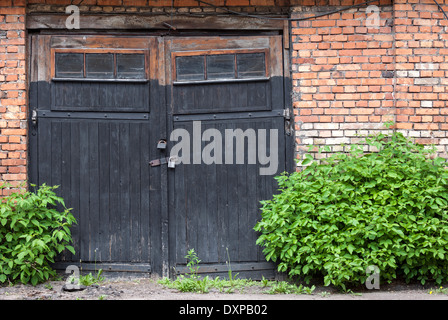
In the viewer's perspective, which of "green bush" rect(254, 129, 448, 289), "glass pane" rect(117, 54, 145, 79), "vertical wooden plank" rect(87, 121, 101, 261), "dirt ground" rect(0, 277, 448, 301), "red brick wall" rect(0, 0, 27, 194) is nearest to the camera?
"dirt ground" rect(0, 277, 448, 301)

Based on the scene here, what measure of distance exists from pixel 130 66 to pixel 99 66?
1.12ft

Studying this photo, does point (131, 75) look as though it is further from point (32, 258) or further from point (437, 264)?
point (437, 264)

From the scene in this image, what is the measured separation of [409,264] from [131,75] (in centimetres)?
355

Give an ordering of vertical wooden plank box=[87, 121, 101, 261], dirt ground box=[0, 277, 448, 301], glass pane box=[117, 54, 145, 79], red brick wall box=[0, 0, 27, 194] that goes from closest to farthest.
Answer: dirt ground box=[0, 277, 448, 301] → red brick wall box=[0, 0, 27, 194] → vertical wooden plank box=[87, 121, 101, 261] → glass pane box=[117, 54, 145, 79]

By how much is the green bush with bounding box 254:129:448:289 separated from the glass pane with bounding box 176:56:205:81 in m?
1.48

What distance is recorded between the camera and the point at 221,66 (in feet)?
18.5

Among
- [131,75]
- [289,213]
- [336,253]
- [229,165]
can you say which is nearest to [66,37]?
[131,75]

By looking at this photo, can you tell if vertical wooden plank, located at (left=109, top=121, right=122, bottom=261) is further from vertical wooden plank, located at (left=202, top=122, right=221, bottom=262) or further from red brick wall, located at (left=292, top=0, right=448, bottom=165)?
red brick wall, located at (left=292, top=0, right=448, bottom=165)

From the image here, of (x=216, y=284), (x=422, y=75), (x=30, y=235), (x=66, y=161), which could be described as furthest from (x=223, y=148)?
(x=422, y=75)

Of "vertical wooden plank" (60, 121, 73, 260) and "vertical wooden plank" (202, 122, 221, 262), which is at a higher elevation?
"vertical wooden plank" (60, 121, 73, 260)

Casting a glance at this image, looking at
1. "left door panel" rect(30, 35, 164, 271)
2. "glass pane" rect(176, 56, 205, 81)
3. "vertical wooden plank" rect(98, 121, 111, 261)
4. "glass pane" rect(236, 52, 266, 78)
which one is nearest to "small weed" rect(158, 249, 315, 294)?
"left door panel" rect(30, 35, 164, 271)

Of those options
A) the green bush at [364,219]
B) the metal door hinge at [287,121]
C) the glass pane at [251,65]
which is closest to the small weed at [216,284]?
the green bush at [364,219]

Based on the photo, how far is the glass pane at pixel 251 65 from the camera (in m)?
5.63

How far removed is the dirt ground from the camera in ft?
15.6
